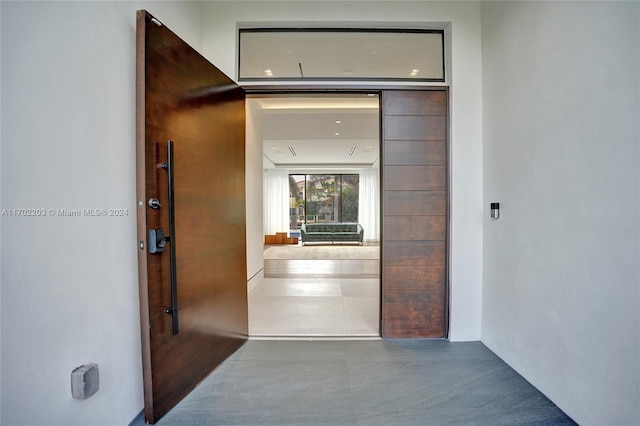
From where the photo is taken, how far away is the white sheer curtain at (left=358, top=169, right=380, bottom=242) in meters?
10.9

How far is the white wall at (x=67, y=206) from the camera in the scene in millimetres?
1067

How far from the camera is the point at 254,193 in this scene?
4.33m

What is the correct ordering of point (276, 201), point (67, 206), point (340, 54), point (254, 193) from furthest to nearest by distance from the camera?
1. point (276, 201)
2. point (254, 193)
3. point (340, 54)
4. point (67, 206)

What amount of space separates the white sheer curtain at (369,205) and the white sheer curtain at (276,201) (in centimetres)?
299

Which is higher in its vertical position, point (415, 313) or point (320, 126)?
point (320, 126)

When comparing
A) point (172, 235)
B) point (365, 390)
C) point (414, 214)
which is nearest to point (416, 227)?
point (414, 214)

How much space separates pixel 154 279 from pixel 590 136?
7.89 ft

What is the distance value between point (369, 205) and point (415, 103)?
28.4 ft

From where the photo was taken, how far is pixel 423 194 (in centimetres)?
246

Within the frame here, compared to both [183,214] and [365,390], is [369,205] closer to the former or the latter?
[365,390]

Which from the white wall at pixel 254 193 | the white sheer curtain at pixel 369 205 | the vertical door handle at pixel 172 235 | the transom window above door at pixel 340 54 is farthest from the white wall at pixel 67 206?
the white sheer curtain at pixel 369 205

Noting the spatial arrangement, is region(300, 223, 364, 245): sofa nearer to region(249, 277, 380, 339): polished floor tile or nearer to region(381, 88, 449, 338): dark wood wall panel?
region(249, 277, 380, 339): polished floor tile

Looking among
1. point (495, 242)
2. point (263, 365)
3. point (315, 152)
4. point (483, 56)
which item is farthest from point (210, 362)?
point (315, 152)

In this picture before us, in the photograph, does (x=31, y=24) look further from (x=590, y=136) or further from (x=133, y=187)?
(x=590, y=136)
